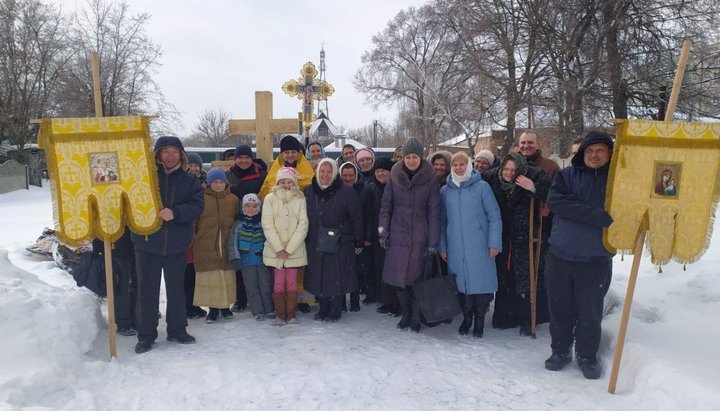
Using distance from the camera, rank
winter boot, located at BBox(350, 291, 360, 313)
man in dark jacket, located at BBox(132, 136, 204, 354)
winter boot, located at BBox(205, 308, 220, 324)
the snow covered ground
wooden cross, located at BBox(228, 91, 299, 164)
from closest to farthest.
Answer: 1. the snow covered ground
2. man in dark jacket, located at BBox(132, 136, 204, 354)
3. winter boot, located at BBox(205, 308, 220, 324)
4. winter boot, located at BBox(350, 291, 360, 313)
5. wooden cross, located at BBox(228, 91, 299, 164)

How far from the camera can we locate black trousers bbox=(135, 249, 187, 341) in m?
4.06

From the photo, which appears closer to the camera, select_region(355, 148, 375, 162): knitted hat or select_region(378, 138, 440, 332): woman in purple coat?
select_region(378, 138, 440, 332): woman in purple coat

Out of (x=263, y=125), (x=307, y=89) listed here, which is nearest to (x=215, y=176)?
(x=263, y=125)

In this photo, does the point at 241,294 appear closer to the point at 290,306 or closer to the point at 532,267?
the point at 290,306

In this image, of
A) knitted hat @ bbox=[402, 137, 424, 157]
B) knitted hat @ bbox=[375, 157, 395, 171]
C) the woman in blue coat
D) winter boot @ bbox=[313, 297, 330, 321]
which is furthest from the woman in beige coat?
the woman in blue coat

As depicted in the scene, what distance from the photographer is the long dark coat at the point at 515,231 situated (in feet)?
14.2

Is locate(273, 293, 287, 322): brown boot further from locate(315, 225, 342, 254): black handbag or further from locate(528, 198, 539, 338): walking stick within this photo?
locate(528, 198, 539, 338): walking stick

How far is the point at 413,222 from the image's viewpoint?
14.4ft

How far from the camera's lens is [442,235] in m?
4.44

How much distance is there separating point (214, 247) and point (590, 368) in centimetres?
347

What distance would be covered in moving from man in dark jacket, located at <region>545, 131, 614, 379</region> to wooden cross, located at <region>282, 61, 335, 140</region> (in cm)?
739

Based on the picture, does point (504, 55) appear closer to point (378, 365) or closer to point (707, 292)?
point (707, 292)

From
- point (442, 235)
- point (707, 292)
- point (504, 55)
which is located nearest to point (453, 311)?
point (442, 235)

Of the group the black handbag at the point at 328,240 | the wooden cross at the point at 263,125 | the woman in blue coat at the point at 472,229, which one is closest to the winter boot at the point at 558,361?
the woman in blue coat at the point at 472,229
